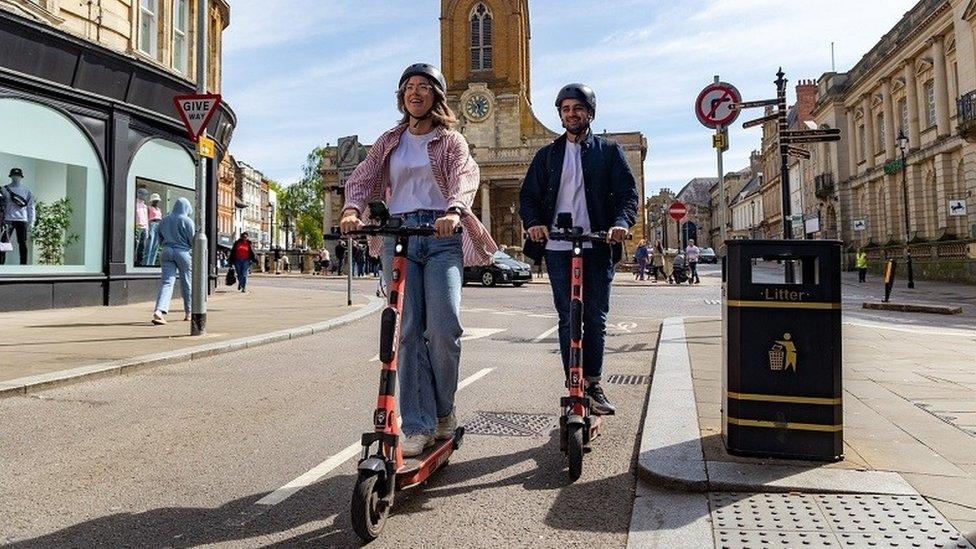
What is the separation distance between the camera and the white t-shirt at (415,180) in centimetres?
334

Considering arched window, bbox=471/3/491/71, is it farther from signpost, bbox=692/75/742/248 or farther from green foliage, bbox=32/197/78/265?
signpost, bbox=692/75/742/248

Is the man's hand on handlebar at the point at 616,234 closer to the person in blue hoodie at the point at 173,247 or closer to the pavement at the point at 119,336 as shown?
the pavement at the point at 119,336

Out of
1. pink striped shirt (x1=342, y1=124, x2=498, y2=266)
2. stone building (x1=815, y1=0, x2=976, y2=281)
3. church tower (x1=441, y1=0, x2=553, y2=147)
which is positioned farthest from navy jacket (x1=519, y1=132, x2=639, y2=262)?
church tower (x1=441, y1=0, x2=553, y2=147)

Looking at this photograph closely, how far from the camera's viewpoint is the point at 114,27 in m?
13.6

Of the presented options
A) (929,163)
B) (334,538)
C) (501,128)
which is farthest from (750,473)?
(501,128)

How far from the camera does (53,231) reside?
501 inches

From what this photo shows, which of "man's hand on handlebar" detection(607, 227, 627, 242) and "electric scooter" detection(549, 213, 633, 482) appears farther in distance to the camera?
"man's hand on handlebar" detection(607, 227, 627, 242)

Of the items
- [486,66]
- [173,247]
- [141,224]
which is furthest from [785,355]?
[486,66]

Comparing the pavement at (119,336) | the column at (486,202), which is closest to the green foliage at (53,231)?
the pavement at (119,336)

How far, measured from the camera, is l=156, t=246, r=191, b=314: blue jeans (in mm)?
10055

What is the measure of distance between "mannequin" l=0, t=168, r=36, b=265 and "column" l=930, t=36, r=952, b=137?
3423 cm

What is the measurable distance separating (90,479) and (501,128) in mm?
60722

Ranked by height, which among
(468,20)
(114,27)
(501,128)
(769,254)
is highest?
(468,20)

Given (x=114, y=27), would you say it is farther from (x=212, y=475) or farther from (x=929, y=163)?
(x=929, y=163)
